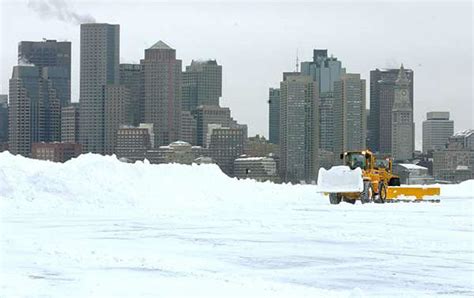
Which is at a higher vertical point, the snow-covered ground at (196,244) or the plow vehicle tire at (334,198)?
the snow-covered ground at (196,244)

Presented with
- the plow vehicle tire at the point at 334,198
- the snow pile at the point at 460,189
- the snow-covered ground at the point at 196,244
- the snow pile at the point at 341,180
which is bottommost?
the snow pile at the point at 460,189

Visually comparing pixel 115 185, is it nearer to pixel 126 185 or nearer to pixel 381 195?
pixel 126 185

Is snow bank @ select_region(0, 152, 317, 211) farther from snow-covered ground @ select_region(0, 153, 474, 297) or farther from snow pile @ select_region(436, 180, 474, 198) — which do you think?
snow pile @ select_region(436, 180, 474, 198)

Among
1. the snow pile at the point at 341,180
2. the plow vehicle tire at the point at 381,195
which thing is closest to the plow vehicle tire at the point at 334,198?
the snow pile at the point at 341,180

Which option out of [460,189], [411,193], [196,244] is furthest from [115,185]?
[460,189]

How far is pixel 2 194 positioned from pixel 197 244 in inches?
552

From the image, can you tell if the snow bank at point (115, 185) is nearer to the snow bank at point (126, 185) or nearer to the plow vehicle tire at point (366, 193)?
the snow bank at point (126, 185)

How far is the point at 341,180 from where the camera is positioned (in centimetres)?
3659

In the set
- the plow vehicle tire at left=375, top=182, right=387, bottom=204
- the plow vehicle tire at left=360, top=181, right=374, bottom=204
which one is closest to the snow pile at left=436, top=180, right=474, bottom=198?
the plow vehicle tire at left=375, top=182, right=387, bottom=204

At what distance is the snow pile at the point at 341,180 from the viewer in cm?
3631

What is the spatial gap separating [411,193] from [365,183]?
477 cm

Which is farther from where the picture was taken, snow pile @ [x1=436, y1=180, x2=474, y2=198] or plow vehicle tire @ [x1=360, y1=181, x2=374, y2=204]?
snow pile @ [x1=436, y1=180, x2=474, y2=198]

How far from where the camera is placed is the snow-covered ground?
11.4m

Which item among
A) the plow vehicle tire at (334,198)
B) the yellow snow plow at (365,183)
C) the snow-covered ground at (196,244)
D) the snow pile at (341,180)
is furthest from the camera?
the plow vehicle tire at (334,198)
